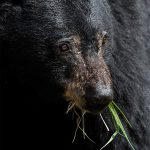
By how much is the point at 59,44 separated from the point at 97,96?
0.53 metres

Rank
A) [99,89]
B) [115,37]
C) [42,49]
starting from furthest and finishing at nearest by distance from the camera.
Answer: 1. [115,37]
2. [42,49]
3. [99,89]

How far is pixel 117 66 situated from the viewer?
17.7 ft

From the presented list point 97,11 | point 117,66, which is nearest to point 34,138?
point 117,66

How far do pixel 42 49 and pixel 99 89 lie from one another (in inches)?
22.9

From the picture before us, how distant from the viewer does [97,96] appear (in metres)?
4.52

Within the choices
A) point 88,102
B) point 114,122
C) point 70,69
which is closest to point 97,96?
point 88,102

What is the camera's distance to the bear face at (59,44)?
4.72 meters

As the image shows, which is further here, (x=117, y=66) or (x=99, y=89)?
(x=117, y=66)

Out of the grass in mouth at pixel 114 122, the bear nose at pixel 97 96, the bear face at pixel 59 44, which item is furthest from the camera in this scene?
the grass in mouth at pixel 114 122

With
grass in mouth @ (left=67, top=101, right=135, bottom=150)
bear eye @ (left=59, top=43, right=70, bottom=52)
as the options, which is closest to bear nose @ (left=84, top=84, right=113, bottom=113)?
bear eye @ (left=59, top=43, right=70, bottom=52)

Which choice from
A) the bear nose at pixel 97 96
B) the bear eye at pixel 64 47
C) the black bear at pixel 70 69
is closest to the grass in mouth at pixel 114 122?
the black bear at pixel 70 69

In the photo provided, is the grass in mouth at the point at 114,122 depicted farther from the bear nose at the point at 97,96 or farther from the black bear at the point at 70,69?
the bear nose at the point at 97,96

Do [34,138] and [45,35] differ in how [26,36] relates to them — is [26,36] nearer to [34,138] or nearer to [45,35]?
[45,35]

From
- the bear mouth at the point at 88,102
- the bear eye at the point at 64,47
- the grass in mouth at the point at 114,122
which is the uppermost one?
the bear eye at the point at 64,47
